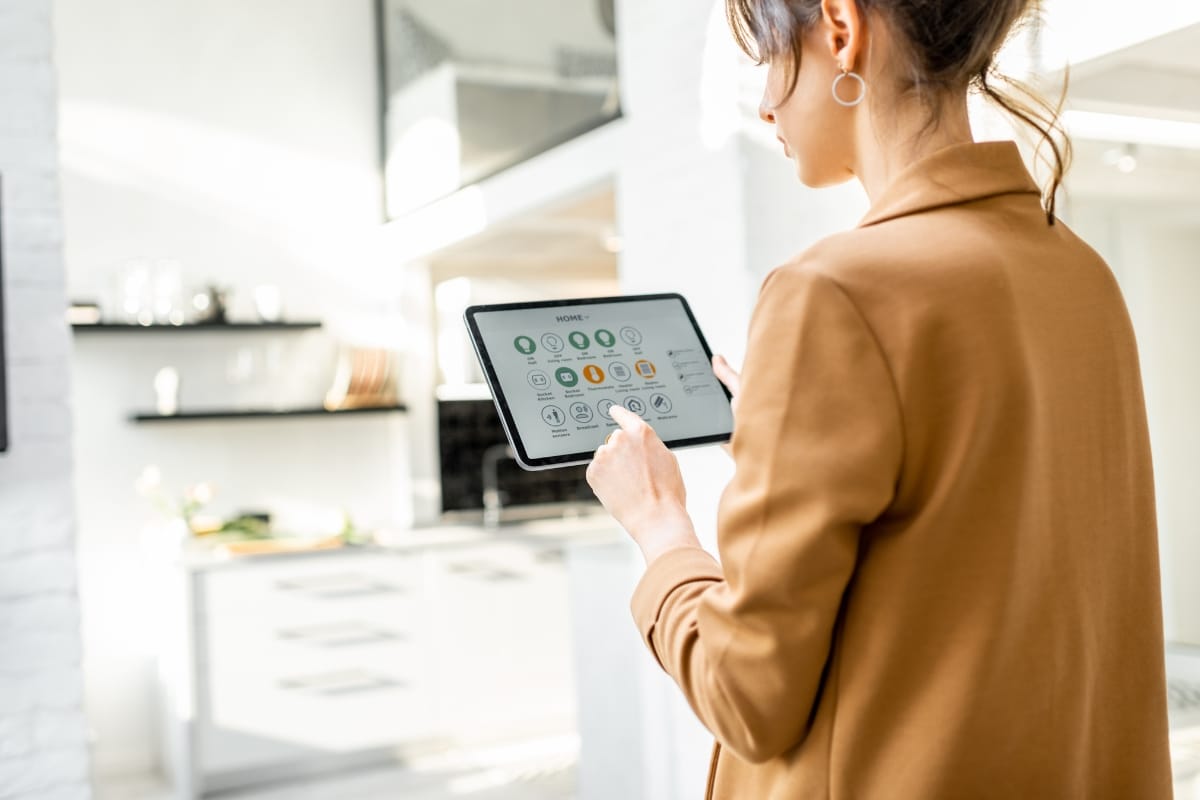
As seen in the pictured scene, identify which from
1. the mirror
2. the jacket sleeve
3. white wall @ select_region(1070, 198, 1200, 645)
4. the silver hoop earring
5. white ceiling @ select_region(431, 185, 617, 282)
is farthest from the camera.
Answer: white ceiling @ select_region(431, 185, 617, 282)

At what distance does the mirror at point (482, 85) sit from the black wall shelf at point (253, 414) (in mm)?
861

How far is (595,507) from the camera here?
5.57m

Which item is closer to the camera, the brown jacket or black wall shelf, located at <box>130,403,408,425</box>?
the brown jacket

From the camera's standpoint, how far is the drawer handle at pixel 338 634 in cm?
430

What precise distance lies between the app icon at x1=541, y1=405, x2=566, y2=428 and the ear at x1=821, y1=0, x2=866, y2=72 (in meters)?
0.40

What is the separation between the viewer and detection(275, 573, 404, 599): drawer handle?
431 centimetres

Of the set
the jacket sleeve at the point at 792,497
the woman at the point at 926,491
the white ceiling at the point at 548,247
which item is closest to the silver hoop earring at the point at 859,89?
the woman at the point at 926,491

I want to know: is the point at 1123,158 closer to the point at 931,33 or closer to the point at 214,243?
the point at 931,33

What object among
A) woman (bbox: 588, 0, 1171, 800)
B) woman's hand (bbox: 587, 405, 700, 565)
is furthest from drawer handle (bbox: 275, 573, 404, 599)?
woman (bbox: 588, 0, 1171, 800)

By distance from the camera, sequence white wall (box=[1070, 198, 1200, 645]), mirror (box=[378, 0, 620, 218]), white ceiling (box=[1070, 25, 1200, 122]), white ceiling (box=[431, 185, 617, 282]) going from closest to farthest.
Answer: white ceiling (box=[1070, 25, 1200, 122]), white wall (box=[1070, 198, 1200, 645]), mirror (box=[378, 0, 620, 218]), white ceiling (box=[431, 185, 617, 282])

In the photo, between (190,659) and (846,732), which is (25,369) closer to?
(190,659)

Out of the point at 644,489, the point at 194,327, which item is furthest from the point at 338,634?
the point at 644,489

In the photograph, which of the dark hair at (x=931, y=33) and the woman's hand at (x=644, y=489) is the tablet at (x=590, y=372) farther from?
the dark hair at (x=931, y=33)

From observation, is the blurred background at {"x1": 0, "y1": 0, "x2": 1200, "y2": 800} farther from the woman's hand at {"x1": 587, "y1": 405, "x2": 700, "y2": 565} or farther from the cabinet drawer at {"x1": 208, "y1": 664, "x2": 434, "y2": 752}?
the woman's hand at {"x1": 587, "y1": 405, "x2": 700, "y2": 565}
